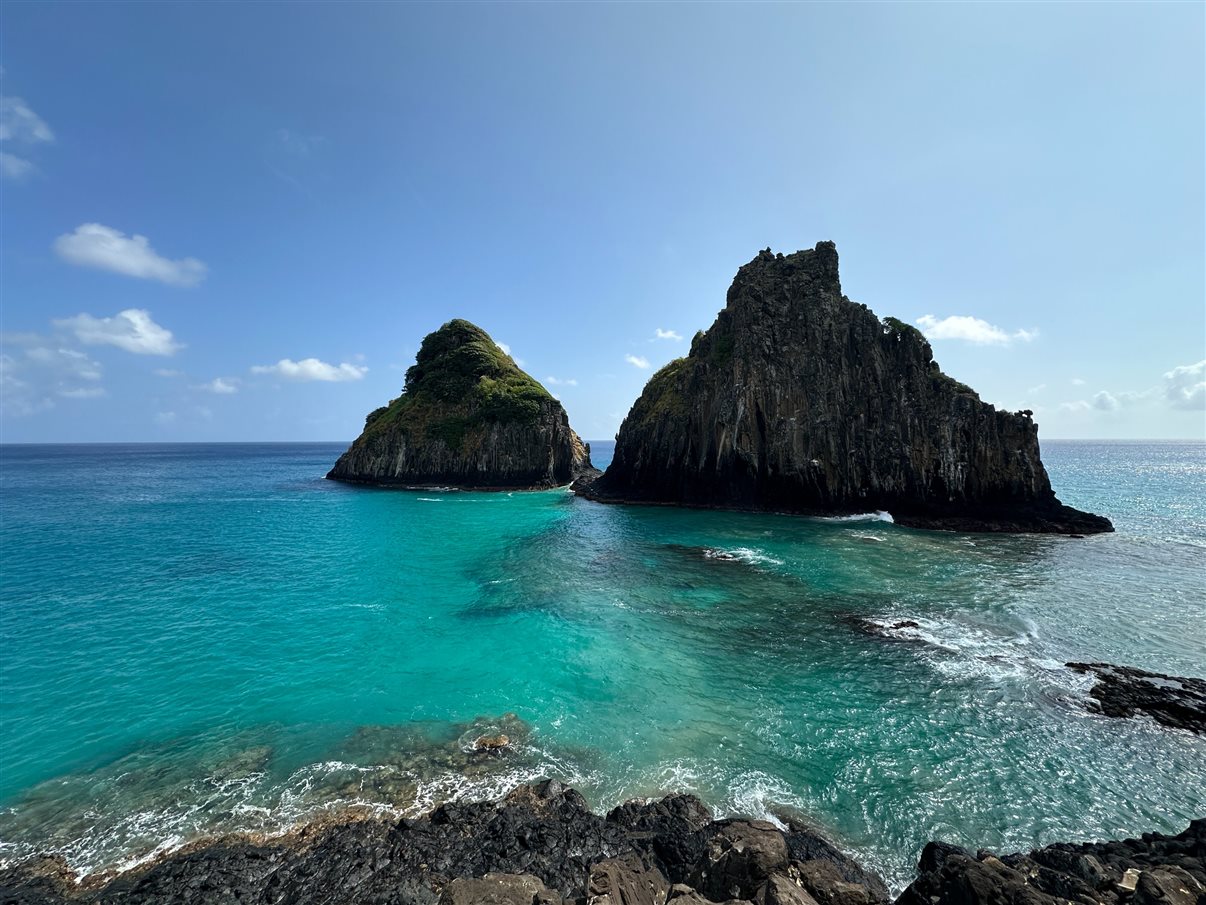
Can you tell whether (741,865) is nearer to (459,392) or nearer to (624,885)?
(624,885)

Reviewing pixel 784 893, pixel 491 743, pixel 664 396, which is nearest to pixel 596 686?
pixel 491 743

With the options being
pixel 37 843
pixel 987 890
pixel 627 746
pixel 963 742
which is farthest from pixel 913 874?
pixel 37 843

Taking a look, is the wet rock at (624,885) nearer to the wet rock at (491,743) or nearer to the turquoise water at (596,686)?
the turquoise water at (596,686)

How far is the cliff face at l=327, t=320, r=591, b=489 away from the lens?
77.6 m

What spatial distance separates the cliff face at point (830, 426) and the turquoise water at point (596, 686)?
12.4 meters

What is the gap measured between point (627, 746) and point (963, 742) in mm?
9904

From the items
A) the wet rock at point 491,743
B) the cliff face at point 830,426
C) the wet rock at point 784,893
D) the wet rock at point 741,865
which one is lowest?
the wet rock at point 491,743

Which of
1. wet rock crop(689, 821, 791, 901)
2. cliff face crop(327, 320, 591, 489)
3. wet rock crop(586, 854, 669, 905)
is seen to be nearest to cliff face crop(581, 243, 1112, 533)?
cliff face crop(327, 320, 591, 489)

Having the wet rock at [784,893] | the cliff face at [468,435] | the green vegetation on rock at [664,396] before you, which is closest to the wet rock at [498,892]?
the wet rock at [784,893]

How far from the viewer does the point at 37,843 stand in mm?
10648

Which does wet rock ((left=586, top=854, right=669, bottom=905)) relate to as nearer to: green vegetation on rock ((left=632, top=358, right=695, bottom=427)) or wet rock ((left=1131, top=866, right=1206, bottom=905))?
wet rock ((left=1131, top=866, right=1206, bottom=905))

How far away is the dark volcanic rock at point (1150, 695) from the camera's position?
1513 centimetres

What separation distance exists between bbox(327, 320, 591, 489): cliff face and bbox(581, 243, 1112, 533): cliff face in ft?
79.8

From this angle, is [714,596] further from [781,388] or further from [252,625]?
[781,388]
